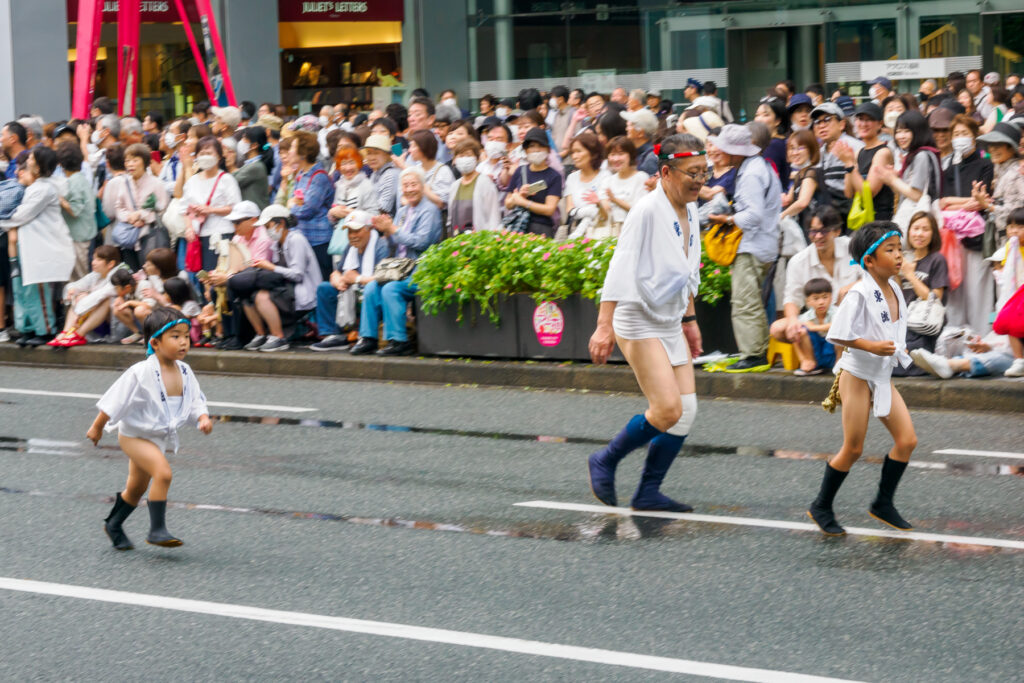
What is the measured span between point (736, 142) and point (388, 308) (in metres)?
3.66

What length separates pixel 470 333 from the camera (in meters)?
13.7

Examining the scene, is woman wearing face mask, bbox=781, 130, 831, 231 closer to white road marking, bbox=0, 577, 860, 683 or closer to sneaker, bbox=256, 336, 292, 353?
sneaker, bbox=256, 336, 292, 353

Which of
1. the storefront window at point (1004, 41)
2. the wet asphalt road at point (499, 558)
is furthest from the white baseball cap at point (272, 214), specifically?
the storefront window at point (1004, 41)

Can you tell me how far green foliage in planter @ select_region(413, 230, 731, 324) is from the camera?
12836 millimetres

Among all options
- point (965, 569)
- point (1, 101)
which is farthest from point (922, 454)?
point (1, 101)

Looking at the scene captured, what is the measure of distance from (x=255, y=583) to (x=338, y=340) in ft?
26.5

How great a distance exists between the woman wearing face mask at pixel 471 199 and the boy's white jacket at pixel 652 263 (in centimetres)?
634

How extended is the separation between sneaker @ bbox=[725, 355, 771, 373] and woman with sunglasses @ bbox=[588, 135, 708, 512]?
454cm

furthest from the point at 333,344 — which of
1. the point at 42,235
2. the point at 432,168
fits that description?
the point at 42,235

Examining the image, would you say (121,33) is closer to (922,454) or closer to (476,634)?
(922,454)

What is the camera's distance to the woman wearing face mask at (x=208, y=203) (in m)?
15.1

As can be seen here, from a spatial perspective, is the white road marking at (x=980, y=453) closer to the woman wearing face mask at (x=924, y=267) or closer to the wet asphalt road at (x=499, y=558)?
the wet asphalt road at (x=499, y=558)

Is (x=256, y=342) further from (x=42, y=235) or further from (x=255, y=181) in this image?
(x=42, y=235)

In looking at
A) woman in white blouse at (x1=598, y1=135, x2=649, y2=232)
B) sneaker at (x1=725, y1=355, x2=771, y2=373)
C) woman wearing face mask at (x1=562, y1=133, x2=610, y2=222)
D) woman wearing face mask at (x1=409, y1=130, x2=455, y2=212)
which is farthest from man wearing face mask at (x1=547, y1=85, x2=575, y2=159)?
sneaker at (x1=725, y1=355, x2=771, y2=373)
